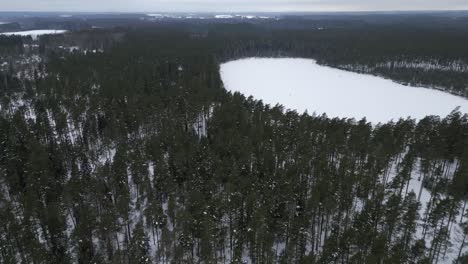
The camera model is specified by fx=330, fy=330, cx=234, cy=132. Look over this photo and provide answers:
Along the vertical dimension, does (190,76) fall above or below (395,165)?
above

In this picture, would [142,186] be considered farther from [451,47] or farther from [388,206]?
[451,47]

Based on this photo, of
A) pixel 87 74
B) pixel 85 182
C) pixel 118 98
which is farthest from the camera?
pixel 87 74

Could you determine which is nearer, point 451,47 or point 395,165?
point 395,165

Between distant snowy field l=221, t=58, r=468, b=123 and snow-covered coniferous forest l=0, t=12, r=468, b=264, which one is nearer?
snow-covered coniferous forest l=0, t=12, r=468, b=264

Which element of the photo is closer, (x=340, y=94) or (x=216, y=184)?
(x=216, y=184)

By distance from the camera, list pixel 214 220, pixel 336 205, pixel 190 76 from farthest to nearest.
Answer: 1. pixel 190 76
2. pixel 336 205
3. pixel 214 220

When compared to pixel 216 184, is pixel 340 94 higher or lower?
lower

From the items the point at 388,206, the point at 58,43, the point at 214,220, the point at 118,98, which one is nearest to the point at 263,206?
the point at 214,220

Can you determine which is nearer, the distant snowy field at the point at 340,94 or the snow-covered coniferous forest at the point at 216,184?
the snow-covered coniferous forest at the point at 216,184
